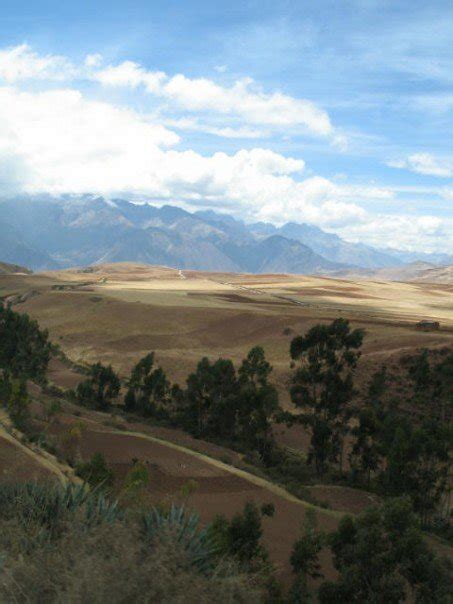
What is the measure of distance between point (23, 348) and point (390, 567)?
35266 mm

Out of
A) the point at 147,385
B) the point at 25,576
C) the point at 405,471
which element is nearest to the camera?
the point at 25,576

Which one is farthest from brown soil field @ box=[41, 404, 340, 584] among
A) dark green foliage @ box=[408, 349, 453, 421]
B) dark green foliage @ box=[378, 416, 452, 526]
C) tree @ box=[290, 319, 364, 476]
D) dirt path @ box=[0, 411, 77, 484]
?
dark green foliage @ box=[408, 349, 453, 421]

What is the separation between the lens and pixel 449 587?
429 inches

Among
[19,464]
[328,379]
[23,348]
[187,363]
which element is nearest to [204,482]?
[19,464]

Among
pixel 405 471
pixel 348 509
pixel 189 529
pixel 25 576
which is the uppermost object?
pixel 25 576

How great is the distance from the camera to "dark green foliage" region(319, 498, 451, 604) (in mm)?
10852

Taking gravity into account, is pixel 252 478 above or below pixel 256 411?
below

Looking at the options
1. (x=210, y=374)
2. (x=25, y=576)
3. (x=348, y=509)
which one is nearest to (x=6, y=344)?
(x=210, y=374)

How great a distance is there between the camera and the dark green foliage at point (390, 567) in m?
10.9

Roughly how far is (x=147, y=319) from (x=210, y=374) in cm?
4550

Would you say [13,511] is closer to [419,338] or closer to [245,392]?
[245,392]

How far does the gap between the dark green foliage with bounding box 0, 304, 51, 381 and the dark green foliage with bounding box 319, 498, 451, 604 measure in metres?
33.5

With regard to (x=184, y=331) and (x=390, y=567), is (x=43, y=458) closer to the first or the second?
(x=390, y=567)

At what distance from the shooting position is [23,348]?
134 ft
